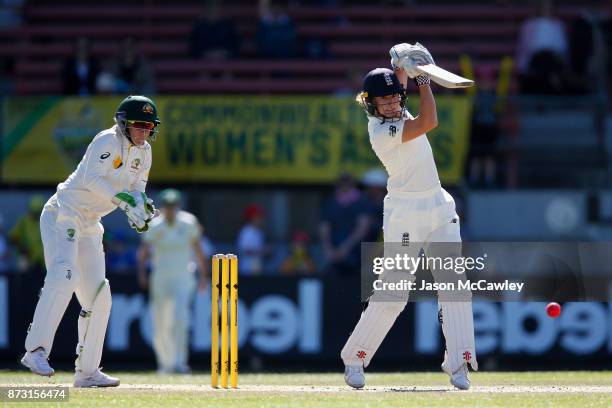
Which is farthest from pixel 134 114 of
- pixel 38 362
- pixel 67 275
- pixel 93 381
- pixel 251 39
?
pixel 251 39

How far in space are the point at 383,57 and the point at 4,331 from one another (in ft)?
22.2

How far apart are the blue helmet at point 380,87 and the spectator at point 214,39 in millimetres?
9476

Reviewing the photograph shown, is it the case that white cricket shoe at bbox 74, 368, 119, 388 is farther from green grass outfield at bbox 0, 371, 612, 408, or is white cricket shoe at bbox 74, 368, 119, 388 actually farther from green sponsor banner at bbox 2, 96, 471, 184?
green sponsor banner at bbox 2, 96, 471, 184

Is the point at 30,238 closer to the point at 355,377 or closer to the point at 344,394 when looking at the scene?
the point at 355,377

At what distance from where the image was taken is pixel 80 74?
17562 millimetres

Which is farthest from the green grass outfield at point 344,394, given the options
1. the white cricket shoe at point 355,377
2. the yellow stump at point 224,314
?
the yellow stump at point 224,314

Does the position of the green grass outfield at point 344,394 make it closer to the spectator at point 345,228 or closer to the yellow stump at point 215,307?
the yellow stump at point 215,307

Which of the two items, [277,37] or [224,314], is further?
[277,37]

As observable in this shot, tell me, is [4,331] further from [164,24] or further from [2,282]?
[164,24]

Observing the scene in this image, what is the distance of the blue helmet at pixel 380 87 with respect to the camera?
29.9 feet

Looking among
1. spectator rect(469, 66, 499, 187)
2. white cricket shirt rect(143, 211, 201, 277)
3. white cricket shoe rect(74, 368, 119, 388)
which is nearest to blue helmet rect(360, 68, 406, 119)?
white cricket shoe rect(74, 368, 119, 388)

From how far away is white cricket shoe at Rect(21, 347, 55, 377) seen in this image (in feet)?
29.6

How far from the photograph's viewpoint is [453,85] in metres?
8.80

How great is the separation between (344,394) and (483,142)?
27.6 ft
